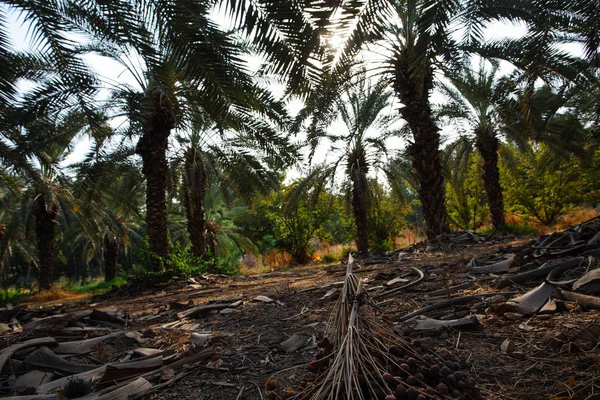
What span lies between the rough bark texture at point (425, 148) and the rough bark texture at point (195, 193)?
22.3 feet

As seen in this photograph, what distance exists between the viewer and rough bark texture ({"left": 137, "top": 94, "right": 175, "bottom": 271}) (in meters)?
10.4

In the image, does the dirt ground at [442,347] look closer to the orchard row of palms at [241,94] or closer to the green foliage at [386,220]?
the orchard row of palms at [241,94]

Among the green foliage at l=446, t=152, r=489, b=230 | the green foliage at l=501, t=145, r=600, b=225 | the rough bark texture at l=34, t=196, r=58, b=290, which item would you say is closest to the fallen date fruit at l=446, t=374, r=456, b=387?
the rough bark texture at l=34, t=196, r=58, b=290

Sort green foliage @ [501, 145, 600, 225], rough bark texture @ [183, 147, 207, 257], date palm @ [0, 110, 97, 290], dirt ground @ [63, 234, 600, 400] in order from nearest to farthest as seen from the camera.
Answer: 1. dirt ground @ [63, 234, 600, 400]
2. date palm @ [0, 110, 97, 290]
3. rough bark texture @ [183, 147, 207, 257]
4. green foliage @ [501, 145, 600, 225]

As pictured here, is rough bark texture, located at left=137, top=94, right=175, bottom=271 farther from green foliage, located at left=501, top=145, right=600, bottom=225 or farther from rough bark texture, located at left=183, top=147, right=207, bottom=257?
green foliage, located at left=501, top=145, right=600, bottom=225

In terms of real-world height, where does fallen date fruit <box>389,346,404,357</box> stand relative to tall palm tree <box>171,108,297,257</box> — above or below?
below

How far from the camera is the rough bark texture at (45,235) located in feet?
51.4

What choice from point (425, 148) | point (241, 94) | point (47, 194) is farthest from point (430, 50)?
point (47, 194)

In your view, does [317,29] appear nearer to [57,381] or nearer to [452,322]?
[452,322]

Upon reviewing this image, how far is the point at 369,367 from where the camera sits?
156 cm

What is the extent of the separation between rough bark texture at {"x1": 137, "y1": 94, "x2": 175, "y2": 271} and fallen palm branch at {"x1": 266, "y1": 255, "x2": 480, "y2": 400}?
9322 mm

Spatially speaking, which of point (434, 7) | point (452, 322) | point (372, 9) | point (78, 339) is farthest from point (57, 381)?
point (434, 7)

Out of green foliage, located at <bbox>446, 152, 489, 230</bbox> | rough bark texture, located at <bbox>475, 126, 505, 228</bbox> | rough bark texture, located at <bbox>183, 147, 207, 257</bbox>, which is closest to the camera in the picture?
rough bark texture, located at <bbox>183, 147, 207, 257</bbox>

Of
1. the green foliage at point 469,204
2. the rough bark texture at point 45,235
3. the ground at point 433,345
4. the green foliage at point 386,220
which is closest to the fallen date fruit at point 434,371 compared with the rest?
the ground at point 433,345
